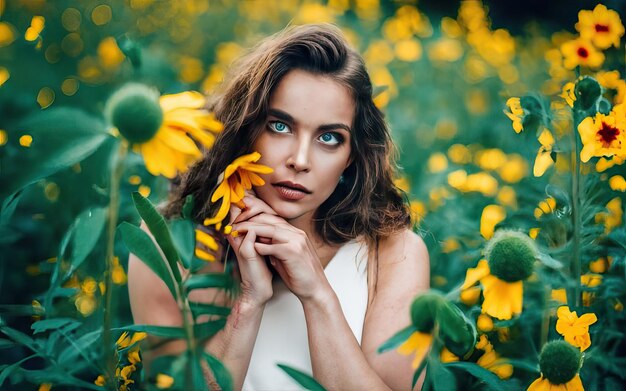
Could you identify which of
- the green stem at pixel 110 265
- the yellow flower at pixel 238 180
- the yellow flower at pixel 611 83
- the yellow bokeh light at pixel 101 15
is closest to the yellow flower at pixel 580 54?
the yellow flower at pixel 611 83

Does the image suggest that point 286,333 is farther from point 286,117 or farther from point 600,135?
point 600,135

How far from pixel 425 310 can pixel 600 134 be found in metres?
0.59

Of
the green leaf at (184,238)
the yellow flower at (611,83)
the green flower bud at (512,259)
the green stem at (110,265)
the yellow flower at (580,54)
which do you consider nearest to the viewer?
the green stem at (110,265)

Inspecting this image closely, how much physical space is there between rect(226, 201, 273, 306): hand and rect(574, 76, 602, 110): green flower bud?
626 mm

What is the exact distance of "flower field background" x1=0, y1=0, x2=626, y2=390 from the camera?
807mm

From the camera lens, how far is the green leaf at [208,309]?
2.69 feet

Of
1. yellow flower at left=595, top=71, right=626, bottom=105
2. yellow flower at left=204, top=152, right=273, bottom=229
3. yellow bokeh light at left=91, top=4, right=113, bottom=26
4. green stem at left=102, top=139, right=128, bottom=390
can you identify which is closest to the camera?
green stem at left=102, top=139, right=128, bottom=390

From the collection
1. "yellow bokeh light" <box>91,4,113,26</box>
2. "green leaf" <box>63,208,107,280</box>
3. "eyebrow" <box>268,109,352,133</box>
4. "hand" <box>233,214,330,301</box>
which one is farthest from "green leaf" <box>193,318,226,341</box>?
"yellow bokeh light" <box>91,4,113,26</box>

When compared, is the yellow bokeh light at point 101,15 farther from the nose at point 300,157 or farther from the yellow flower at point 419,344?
the yellow flower at point 419,344

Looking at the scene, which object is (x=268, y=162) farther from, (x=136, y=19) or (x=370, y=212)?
(x=136, y=19)

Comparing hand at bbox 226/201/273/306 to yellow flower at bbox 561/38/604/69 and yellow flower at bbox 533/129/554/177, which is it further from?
yellow flower at bbox 561/38/604/69

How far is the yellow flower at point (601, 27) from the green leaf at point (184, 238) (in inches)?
39.7

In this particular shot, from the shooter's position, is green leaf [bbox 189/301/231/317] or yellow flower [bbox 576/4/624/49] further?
yellow flower [bbox 576/4/624/49]

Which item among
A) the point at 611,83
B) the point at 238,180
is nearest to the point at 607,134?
the point at 611,83
